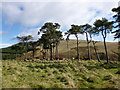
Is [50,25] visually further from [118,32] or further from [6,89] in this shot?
[6,89]

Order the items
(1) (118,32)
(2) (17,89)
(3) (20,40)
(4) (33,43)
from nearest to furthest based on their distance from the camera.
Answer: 1. (2) (17,89)
2. (1) (118,32)
3. (3) (20,40)
4. (4) (33,43)

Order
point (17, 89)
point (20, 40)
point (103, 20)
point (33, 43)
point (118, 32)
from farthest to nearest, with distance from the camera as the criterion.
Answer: point (33, 43) → point (20, 40) → point (103, 20) → point (118, 32) → point (17, 89)

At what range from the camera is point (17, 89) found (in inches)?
293

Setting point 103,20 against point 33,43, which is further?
point 33,43

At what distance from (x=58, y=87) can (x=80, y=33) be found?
3617 cm

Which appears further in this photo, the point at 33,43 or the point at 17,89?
the point at 33,43

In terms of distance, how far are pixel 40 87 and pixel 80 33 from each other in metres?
36.4

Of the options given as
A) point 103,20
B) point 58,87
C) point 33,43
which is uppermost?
point 103,20

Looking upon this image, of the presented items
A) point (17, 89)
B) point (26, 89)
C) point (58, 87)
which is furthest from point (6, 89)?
point (58, 87)

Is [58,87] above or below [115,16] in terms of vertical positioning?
below

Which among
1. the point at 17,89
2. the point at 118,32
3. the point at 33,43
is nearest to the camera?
the point at 17,89

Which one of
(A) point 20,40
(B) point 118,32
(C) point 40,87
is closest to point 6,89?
(C) point 40,87

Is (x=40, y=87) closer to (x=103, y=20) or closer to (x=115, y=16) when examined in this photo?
(x=115, y=16)

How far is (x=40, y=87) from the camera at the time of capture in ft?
25.8
